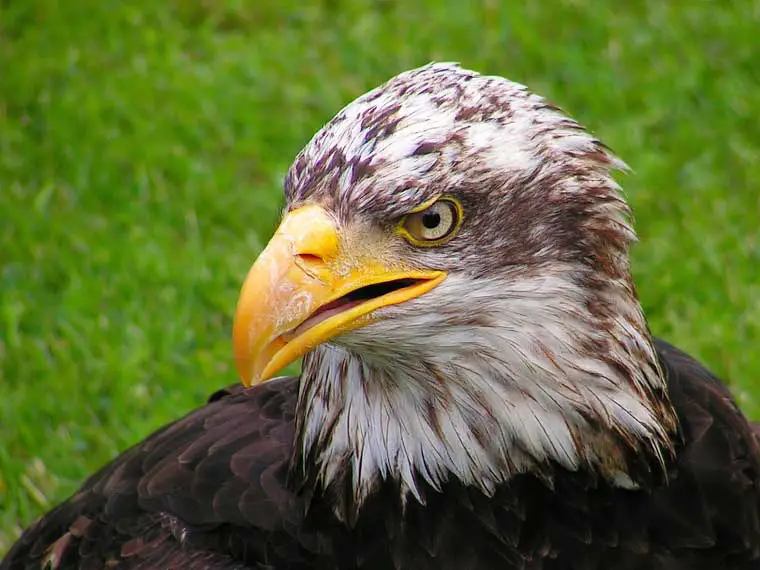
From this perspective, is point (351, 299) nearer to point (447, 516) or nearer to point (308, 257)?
point (308, 257)

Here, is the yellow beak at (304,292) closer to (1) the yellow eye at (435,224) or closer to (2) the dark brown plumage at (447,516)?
(1) the yellow eye at (435,224)

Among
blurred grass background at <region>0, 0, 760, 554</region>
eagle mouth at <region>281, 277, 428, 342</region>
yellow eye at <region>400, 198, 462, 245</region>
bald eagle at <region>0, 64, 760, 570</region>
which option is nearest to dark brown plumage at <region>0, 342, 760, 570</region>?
bald eagle at <region>0, 64, 760, 570</region>

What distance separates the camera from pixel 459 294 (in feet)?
10.6

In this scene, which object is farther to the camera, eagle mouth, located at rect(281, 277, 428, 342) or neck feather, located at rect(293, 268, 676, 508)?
neck feather, located at rect(293, 268, 676, 508)

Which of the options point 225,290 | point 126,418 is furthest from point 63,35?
point 126,418

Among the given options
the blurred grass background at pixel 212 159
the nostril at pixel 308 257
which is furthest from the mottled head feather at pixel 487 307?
the blurred grass background at pixel 212 159

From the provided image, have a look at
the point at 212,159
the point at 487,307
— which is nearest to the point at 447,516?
the point at 487,307

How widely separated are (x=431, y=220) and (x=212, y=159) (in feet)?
15.0

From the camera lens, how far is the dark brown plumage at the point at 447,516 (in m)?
3.52

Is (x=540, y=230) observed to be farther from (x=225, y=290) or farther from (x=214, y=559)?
(x=225, y=290)

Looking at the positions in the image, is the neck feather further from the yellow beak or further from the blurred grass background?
the blurred grass background

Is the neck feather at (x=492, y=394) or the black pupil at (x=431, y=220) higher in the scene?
the black pupil at (x=431, y=220)

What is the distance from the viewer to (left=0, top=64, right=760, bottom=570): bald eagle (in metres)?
3.16

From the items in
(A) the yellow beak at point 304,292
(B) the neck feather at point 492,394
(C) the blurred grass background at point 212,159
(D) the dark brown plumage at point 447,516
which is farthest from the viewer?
(C) the blurred grass background at point 212,159
